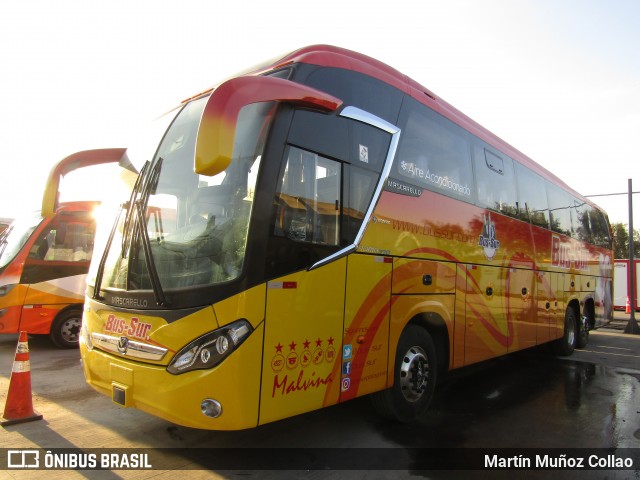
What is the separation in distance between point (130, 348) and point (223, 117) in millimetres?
2166

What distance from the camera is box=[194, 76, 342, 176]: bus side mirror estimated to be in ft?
9.03

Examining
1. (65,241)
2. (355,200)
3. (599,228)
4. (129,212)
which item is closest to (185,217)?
(129,212)

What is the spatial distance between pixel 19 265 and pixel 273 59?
6.91 metres

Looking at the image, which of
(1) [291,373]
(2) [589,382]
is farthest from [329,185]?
(2) [589,382]

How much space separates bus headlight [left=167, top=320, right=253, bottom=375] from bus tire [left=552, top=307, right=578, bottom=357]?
8.78 m

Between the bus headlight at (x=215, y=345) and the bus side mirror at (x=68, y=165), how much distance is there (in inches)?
101

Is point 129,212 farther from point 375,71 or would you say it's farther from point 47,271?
point 47,271

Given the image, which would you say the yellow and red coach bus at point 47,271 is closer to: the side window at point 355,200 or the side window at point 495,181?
the side window at point 355,200

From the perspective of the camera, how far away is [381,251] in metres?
4.49

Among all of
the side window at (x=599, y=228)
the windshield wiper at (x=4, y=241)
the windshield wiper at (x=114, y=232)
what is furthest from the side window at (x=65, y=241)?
the side window at (x=599, y=228)

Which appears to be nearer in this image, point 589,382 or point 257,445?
point 257,445

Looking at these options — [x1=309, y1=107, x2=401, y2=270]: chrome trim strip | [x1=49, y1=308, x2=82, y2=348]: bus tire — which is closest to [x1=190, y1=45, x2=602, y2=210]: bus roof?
[x1=309, y1=107, x2=401, y2=270]: chrome trim strip

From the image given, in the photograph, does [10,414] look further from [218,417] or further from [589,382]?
[589,382]

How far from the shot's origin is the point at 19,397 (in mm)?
4680
